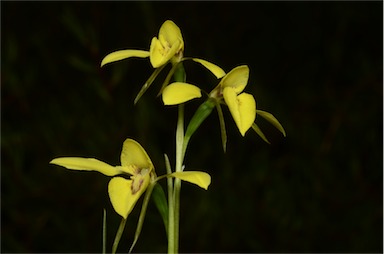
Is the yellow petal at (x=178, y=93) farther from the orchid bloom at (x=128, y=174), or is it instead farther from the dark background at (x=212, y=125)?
the dark background at (x=212, y=125)

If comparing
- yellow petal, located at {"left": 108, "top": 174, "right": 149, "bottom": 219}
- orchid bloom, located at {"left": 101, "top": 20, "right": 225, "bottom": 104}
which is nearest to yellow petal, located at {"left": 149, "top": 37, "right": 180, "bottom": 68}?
orchid bloom, located at {"left": 101, "top": 20, "right": 225, "bottom": 104}

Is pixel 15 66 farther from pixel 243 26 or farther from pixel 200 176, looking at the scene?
pixel 200 176

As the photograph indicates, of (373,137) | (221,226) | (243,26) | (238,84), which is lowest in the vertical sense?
(238,84)

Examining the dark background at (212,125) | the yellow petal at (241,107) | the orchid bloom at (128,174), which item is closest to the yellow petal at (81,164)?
the orchid bloom at (128,174)

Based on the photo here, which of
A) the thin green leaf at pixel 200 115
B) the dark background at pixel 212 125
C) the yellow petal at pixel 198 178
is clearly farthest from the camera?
the dark background at pixel 212 125

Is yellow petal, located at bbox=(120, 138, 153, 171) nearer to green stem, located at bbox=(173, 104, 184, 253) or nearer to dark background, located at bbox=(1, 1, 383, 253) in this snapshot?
green stem, located at bbox=(173, 104, 184, 253)

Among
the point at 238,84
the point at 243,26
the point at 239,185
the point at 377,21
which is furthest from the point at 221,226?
the point at 238,84
